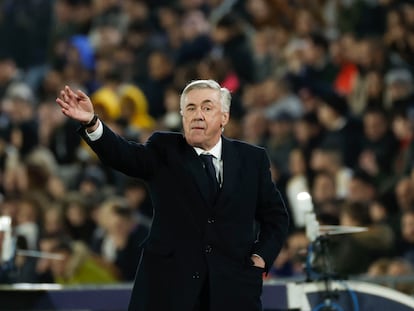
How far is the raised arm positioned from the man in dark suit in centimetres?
12

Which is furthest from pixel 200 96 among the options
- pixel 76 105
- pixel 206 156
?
pixel 76 105

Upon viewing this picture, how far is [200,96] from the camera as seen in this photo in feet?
18.3

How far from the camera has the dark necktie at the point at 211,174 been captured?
562 centimetres

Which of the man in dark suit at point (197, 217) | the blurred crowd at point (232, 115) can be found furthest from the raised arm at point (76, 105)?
the blurred crowd at point (232, 115)

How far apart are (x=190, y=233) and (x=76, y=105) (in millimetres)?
765

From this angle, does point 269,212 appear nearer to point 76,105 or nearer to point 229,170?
point 229,170

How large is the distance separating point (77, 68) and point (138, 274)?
8653mm

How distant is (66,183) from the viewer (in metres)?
12.2

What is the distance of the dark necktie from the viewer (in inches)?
221

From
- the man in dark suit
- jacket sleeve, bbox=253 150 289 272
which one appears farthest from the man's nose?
jacket sleeve, bbox=253 150 289 272

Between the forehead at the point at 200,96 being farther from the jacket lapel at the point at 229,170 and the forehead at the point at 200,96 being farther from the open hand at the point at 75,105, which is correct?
the open hand at the point at 75,105

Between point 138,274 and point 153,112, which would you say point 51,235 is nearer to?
point 153,112

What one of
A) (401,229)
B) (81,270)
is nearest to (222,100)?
(401,229)

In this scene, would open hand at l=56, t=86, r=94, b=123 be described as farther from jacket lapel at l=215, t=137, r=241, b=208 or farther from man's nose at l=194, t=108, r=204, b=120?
jacket lapel at l=215, t=137, r=241, b=208
